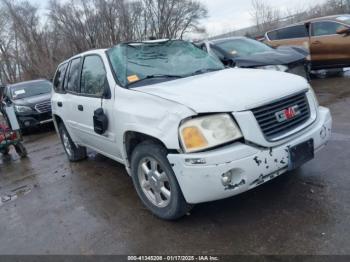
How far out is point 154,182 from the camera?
334 centimetres

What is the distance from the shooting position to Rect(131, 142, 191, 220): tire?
3080 millimetres

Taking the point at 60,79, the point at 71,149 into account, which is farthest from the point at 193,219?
the point at 60,79

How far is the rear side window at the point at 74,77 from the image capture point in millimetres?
4871

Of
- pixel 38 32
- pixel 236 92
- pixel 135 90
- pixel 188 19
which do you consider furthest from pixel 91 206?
pixel 188 19

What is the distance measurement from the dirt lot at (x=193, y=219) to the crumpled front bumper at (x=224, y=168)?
428 millimetres

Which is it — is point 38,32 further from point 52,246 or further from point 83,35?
point 52,246

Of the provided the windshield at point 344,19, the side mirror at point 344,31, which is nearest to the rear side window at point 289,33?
the windshield at point 344,19

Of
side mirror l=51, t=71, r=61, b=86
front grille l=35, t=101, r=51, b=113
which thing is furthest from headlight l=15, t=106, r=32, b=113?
side mirror l=51, t=71, r=61, b=86

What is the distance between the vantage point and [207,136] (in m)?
2.83

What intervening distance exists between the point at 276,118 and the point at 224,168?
70 centimetres

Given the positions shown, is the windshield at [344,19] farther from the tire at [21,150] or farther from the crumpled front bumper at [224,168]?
the tire at [21,150]

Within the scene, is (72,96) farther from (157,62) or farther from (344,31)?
(344,31)

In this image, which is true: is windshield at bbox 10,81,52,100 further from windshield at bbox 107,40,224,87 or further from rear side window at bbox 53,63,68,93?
windshield at bbox 107,40,224,87

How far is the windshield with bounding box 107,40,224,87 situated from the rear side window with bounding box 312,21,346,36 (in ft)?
20.5
